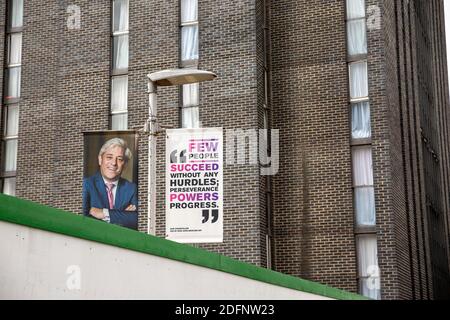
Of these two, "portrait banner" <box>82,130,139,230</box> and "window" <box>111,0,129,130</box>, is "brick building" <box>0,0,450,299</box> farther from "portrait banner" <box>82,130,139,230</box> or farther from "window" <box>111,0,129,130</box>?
"portrait banner" <box>82,130,139,230</box>

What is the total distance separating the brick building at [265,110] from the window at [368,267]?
0.14ft

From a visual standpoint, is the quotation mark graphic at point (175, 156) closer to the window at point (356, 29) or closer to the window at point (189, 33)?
the window at point (189, 33)

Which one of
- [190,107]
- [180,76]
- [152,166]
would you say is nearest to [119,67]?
[190,107]

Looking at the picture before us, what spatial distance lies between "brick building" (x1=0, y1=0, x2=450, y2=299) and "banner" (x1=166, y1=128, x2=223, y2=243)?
2.93 meters

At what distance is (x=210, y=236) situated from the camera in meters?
23.3

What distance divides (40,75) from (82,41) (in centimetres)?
249

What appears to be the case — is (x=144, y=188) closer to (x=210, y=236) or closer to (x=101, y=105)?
(x=101, y=105)

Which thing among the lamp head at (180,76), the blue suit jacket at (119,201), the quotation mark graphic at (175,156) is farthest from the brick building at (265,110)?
the lamp head at (180,76)

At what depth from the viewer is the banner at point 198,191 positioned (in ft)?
75.5

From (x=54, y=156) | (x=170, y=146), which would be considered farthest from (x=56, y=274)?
(x=54, y=156)

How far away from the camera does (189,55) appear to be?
2894cm

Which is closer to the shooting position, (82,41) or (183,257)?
(183,257)

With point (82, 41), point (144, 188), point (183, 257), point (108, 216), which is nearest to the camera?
point (183, 257)

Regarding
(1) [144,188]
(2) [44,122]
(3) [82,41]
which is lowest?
(1) [144,188]
